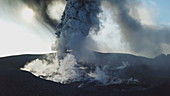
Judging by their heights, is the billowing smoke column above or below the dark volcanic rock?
above

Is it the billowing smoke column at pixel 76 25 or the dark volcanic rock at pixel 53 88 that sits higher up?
the billowing smoke column at pixel 76 25

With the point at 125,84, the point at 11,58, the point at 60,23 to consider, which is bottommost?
the point at 125,84

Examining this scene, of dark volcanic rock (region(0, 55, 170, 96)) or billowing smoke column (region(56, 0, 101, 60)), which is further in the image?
billowing smoke column (region(56, 0, 101, 60))

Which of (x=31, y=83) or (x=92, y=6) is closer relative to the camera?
(x=31, y=83)

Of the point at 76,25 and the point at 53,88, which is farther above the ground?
the point at 76,25

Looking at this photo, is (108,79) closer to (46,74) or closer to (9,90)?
(46,74)

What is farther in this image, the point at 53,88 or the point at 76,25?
the point at 76,25

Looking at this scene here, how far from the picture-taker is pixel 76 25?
8700cm

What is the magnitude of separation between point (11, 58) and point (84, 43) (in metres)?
23.6

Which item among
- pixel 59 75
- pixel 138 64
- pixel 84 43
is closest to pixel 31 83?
pixel 59 75

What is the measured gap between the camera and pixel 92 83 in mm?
70875

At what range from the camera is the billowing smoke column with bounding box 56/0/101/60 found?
87.1 meters

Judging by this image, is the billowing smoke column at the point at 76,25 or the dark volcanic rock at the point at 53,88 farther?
the billowing smoke column at the point at 76,25

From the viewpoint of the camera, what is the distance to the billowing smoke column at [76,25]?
87125 mm
